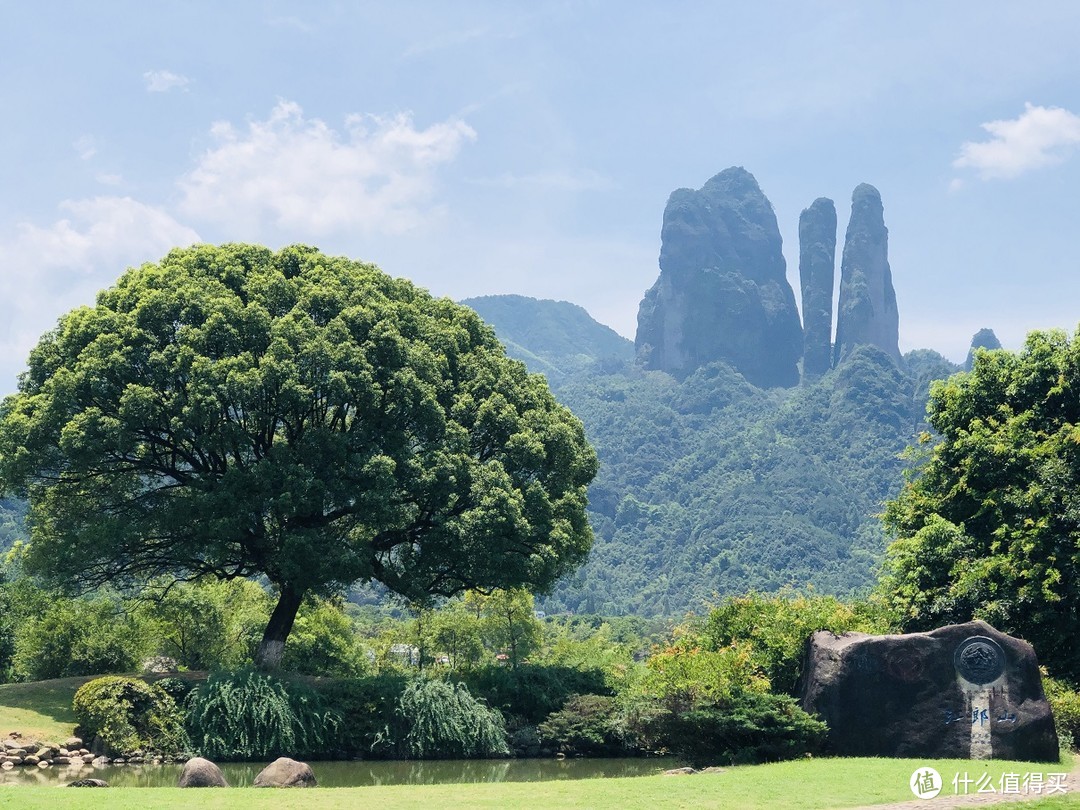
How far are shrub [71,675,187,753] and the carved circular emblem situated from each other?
13545mm

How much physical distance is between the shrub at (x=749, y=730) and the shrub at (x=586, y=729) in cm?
260

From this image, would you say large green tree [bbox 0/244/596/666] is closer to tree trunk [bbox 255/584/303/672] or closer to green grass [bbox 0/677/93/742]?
tree trunk [bbox 255/584/303/672]

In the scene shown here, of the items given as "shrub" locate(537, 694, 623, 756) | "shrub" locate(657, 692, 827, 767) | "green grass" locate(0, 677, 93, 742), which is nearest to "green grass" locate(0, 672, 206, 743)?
"green grass" locate(0, 677, 93, 742)

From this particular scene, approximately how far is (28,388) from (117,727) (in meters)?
8.09

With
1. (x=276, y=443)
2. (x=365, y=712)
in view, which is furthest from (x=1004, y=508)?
(x=276, y=443)

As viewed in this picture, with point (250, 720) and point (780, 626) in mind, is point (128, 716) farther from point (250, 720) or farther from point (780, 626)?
point (780, 626)

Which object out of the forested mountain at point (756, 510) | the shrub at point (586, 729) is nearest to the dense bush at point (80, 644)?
the shrub at point (586, 729)

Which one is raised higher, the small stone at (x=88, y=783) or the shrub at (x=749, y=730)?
the shrub at (x=749, y=730)

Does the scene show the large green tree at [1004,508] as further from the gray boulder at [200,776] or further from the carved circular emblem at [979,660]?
the gray boulder at [200,776]

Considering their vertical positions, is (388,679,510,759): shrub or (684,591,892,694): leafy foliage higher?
(684,591,892,694): leafy foliage

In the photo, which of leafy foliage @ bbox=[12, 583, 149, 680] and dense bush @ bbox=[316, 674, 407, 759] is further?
leafy foliage @ bbox=[12, 583, 149, 680]

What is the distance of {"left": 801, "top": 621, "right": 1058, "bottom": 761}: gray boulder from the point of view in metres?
15.6

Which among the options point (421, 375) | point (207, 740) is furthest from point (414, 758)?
point (421, 375)

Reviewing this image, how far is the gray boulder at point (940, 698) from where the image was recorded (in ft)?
51.2
